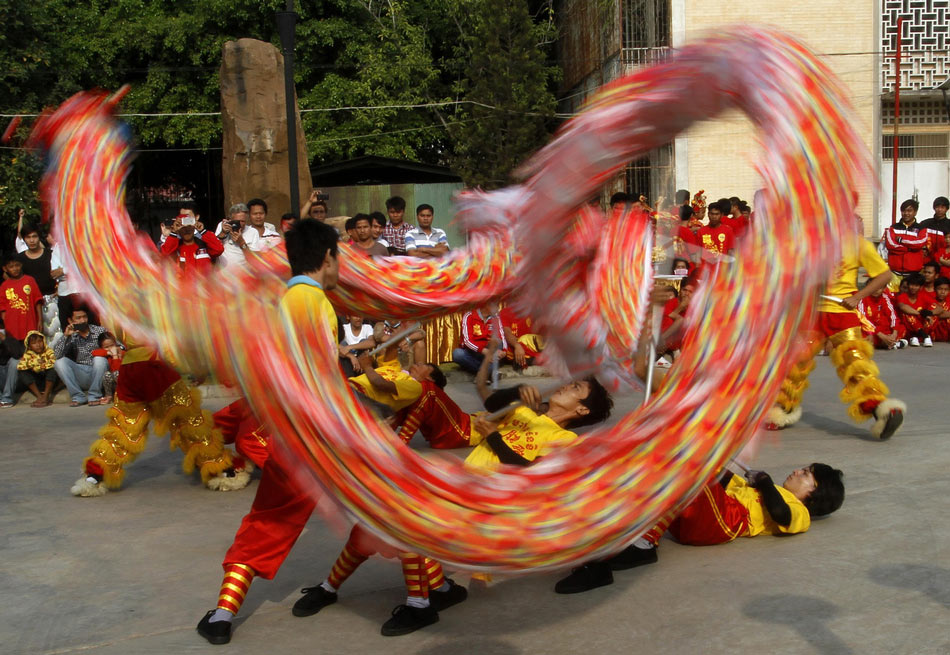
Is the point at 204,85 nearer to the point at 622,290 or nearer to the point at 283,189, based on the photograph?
the point at 283,189

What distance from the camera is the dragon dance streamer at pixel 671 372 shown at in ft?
8.60

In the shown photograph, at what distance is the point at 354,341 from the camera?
320 inches

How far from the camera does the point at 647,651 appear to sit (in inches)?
134

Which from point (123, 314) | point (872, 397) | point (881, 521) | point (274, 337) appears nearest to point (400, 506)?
point (274, 337)

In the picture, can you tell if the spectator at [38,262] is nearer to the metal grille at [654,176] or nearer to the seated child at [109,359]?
the seated child at [109,359]

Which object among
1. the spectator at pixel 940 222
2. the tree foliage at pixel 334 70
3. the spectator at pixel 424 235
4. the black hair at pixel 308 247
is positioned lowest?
the spectator at pixel 940 222

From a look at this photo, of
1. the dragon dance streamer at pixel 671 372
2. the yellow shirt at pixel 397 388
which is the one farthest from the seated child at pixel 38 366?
the dragon dance streamer at pixel 671 372

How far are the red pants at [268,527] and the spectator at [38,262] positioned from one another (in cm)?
678

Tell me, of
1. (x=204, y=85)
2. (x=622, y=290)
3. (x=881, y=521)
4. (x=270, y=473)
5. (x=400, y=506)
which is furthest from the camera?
(x=204, y=85)

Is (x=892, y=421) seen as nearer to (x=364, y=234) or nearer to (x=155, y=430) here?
(x=364, y=234)

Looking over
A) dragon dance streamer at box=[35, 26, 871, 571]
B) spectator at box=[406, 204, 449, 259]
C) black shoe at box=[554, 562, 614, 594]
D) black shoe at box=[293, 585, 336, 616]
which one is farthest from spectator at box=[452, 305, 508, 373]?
dragon dance streamer at box=[35, 26, 871, 571]

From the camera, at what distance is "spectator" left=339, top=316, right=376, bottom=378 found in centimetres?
768

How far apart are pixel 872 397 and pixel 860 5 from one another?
14.1 metres

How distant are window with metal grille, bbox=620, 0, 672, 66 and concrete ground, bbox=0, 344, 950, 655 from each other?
541 inches
